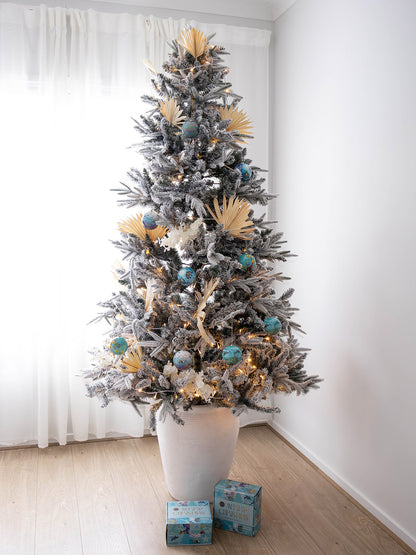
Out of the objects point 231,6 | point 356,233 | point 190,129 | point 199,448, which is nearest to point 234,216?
point 190,129

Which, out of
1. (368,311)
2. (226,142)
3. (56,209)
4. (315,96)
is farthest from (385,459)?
(56,209)

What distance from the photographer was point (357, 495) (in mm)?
2463

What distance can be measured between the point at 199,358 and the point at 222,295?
297mm

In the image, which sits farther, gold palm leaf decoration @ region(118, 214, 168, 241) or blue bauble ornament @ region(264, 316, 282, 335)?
gold palm leaf decoration @ region(118, 214, 168, 241)

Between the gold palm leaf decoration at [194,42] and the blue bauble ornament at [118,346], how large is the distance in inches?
50.7

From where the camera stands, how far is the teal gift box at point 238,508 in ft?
7.06

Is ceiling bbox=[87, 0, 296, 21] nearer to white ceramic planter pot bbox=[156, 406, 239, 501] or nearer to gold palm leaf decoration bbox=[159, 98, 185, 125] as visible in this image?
gold palm leaf decoration bbox=[159, 98, 185, 125]

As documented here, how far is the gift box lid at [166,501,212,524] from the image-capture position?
2096 mm

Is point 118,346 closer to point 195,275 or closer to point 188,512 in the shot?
point 195,275

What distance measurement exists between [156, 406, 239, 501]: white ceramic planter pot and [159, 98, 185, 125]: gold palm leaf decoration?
1247 mm

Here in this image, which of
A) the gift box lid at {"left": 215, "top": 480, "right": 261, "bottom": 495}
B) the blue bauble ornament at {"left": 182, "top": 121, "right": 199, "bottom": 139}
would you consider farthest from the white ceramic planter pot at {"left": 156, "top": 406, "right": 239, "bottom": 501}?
the blue bauble ornament at {"left": 182, "top": 121, "right": 199, "bottom": 139}

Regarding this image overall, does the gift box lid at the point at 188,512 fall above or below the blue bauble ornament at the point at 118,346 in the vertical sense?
below

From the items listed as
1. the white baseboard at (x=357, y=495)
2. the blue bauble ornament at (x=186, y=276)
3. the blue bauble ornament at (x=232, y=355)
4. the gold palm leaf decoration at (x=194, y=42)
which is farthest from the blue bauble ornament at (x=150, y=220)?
the white baseboard at (x=357, y=495)

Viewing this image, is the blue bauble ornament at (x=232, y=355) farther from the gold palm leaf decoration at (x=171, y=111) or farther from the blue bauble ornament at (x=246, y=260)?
the gold palm leaf decoration at (x=171, y=111)
